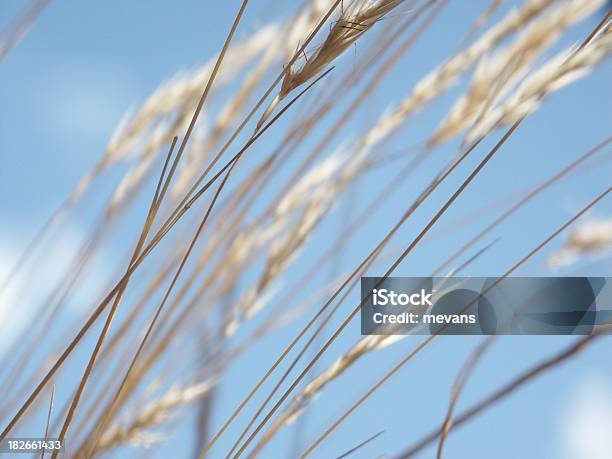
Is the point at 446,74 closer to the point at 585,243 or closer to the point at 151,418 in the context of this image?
the point at 585,243

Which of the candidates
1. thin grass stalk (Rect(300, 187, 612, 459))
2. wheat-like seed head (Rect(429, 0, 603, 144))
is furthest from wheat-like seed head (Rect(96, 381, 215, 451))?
wheat-like seed head (Rect(429, 0, 603, 144))

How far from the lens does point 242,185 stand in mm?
610

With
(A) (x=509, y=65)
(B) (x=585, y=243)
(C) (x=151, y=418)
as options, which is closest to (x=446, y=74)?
(A) (x=509, y=65)

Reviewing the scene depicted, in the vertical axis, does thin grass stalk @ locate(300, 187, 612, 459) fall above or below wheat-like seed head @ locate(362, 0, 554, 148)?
below

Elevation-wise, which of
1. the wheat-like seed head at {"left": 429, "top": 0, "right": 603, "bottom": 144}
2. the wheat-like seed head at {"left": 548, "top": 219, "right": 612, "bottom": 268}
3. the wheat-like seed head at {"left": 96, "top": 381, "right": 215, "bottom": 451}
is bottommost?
the wheat-like seed head at {"left": 96, "top": 381, "right": 215, "bottom": 451}

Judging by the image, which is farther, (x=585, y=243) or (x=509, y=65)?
(x=585, y=243)

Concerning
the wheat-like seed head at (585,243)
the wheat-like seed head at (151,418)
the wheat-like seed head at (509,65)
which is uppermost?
the wheat-like seed head at (509,65)

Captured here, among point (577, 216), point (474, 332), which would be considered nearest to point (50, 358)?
point (474, 332)

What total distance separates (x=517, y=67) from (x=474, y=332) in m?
0.24

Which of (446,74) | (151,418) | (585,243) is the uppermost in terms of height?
(446,74)

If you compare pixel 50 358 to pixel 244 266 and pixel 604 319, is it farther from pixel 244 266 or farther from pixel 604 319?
pixel 604 319

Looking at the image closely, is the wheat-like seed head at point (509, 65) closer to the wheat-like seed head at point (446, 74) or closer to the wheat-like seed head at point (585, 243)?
the wheat-like seed head at point (446, 74)

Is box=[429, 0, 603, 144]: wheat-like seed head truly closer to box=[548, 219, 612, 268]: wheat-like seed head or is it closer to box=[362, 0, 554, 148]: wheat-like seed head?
box=[362, 0, 554, 148]: wheat-like seed head

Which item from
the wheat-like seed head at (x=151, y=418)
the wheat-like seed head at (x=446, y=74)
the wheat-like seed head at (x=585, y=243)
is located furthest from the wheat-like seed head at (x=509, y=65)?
the wheat-like seed head at (x=151, y=418)
